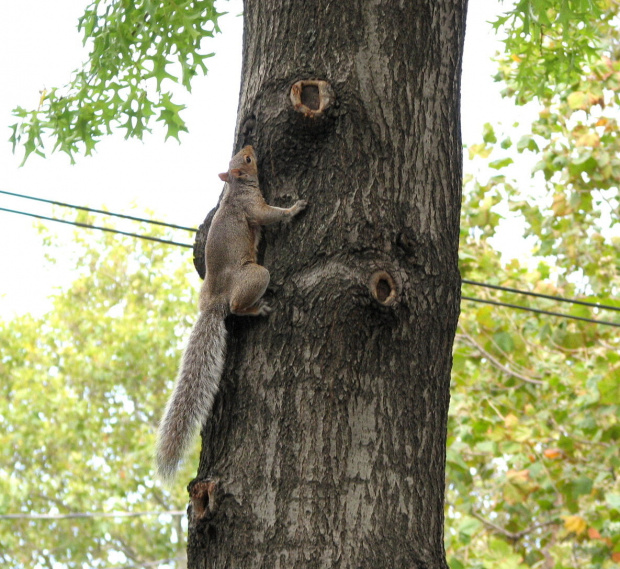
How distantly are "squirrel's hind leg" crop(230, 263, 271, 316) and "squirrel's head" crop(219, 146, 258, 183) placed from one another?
0.97ft

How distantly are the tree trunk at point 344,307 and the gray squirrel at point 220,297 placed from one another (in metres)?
0.07

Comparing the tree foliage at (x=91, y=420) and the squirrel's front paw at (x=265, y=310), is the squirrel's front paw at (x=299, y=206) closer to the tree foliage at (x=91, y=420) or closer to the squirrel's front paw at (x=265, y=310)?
the squirrel's front paw at (x=265, y=310)

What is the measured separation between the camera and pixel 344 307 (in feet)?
5.90

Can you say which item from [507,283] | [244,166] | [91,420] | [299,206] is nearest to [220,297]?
[244,166]

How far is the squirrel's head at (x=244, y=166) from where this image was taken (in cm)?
222

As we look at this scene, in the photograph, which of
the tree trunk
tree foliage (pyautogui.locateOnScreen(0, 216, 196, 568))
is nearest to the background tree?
the tree trunk

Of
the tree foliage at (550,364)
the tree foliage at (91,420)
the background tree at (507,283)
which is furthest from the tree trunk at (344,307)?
the tree foliage at (91,420)

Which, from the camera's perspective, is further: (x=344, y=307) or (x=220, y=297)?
(x=220, y=297)

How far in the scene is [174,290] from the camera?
51.4ft

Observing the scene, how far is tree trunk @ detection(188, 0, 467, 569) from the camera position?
5.43 ft

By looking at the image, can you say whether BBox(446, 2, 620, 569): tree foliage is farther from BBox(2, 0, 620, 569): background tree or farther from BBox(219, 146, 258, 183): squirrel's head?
BBox(219, 146, 258, 183): squirrel's head

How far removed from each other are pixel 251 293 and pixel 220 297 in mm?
429

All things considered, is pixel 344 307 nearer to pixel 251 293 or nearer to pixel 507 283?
pixel 251 293

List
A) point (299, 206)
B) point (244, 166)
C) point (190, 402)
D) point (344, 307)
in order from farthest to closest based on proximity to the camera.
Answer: point (244, 166), point (190, 402), point (299, 206), point (344, 307)
